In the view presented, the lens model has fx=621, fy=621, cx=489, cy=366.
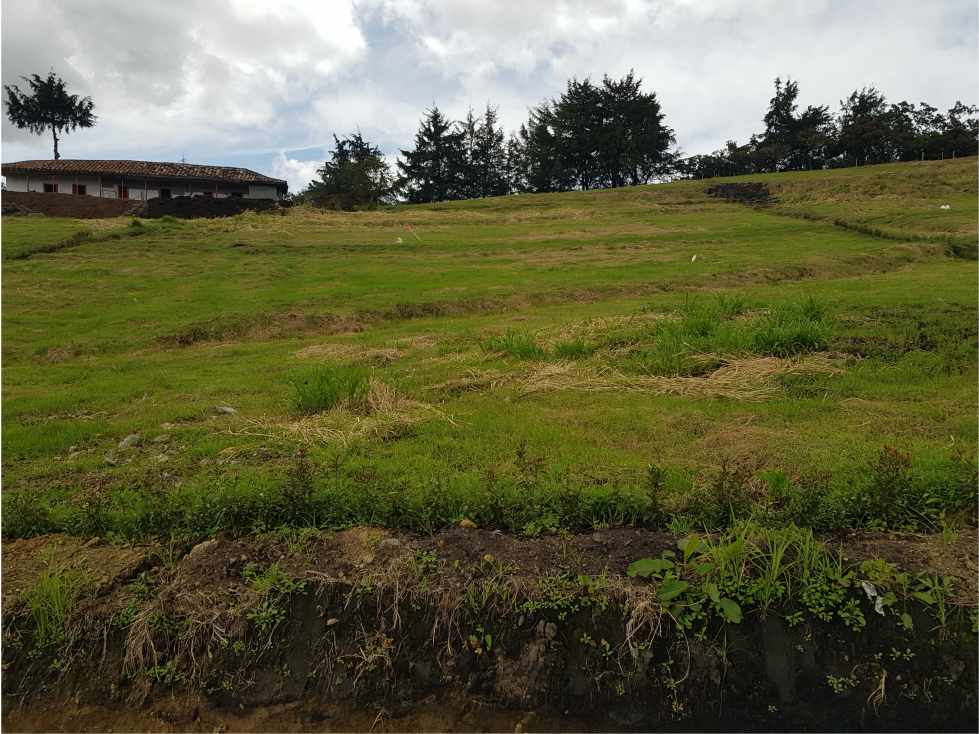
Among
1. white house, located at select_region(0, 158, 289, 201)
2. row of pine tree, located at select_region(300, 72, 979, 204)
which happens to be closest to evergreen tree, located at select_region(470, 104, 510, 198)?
row of pine tree, located at select_region(300, 72, 979, 204)

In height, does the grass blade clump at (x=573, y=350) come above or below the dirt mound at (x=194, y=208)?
below

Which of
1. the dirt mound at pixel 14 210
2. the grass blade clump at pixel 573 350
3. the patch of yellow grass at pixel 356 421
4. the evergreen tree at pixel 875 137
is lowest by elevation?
the patch of yellow grass at pixel 356 421

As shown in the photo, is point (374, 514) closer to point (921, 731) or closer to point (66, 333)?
point (921, 731)

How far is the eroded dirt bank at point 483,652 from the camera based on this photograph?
3.40 metres

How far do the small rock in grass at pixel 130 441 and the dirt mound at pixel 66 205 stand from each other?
92.6 ft

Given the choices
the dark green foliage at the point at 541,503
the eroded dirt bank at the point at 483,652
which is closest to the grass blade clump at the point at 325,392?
the dark green foliage at the point at 541,503

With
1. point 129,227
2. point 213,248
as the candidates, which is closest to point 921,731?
point 213,248

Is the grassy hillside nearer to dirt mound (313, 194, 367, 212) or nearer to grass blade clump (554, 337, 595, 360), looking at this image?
grass blade clump (554, 337, 595, 360)

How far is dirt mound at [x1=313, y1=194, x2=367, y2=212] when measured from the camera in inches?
1371

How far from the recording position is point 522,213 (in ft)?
110

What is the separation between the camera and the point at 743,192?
36656mm

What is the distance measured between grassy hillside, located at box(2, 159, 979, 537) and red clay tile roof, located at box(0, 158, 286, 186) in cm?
2125

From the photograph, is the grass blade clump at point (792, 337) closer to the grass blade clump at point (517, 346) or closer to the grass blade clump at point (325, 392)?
the grass blade clump at point (517, 346)

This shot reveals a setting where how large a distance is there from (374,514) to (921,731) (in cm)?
349
